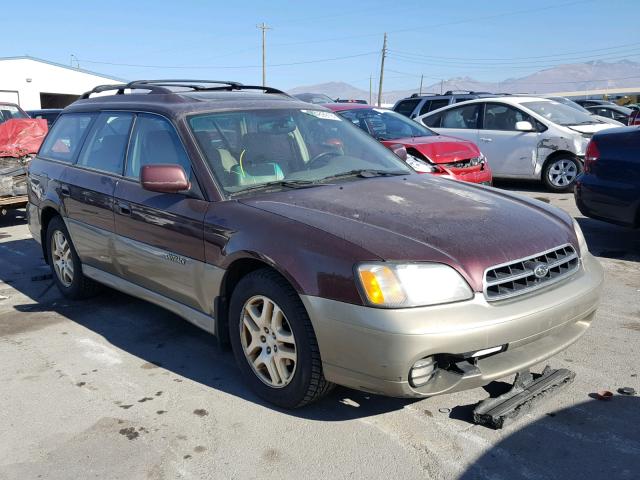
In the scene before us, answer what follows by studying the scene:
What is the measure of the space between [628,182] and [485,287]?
4.13 metres

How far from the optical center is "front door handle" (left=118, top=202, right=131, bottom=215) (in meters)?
4.24

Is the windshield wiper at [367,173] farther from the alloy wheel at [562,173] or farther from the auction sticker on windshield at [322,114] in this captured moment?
the alloy wheel at [562,173]

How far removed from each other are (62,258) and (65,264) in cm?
7

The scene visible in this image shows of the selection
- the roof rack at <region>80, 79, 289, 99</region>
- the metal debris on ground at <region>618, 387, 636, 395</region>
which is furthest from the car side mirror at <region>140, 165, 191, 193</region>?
the metal debris on ground at <region>618, 387, 636, 395</region>

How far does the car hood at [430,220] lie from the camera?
2.92m

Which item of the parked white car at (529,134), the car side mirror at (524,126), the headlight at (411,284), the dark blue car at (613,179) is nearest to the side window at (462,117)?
the parked white car at (529,134)

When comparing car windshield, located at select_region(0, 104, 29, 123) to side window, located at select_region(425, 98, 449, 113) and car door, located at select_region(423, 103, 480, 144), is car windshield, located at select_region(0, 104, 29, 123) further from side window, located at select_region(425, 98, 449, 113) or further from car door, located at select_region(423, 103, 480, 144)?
side window, located at select_region(425, 98, 449, 113)

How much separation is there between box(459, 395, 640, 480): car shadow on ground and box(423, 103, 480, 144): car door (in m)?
8.51

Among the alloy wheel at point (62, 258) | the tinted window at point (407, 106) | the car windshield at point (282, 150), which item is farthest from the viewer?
the tinted window at point (407, 106)

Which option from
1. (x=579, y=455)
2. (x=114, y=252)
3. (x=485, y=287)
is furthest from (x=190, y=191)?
(x=579, y=455)

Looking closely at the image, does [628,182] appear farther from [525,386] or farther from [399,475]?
[399,475]

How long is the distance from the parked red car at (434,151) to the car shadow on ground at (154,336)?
3.81 meters

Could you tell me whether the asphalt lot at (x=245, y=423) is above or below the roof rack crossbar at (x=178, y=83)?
below

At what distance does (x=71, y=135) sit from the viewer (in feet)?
17.5
